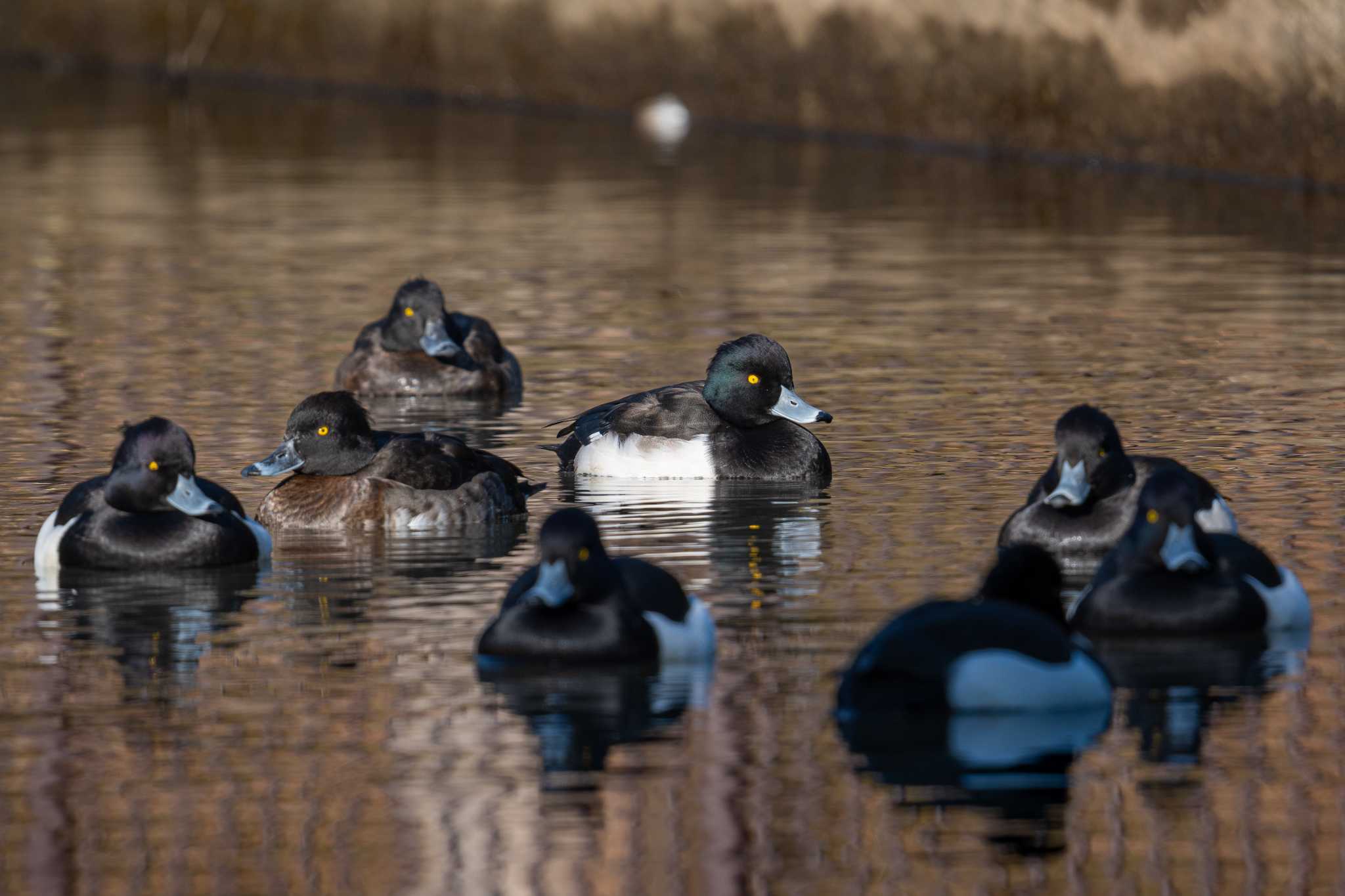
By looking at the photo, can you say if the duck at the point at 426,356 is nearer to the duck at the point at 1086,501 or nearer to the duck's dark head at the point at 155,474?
the duck's dark head at the point at 155,474

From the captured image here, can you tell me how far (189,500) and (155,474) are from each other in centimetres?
21

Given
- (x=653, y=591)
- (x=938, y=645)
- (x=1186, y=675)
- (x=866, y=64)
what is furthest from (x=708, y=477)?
(x=866, y=64)

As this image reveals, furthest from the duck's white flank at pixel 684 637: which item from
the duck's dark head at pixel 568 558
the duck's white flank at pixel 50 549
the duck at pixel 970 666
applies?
→ the duck's white flank at pixel 50 549

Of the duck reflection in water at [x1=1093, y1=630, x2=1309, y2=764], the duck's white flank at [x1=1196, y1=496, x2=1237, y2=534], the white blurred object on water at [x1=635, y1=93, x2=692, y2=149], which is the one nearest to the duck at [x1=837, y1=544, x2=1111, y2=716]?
the duck reflection in water at [x1=1093, y1=630, x2=1309, y2=764]

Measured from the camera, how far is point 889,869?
795cm

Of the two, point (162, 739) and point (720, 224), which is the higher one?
point (720, 224)

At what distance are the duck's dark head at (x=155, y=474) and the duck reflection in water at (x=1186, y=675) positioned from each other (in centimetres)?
432

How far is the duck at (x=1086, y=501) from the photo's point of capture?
12.4 metres

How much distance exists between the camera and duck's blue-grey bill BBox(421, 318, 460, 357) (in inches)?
739

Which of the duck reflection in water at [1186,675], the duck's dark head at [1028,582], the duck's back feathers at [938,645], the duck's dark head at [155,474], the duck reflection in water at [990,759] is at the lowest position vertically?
the duck reflection in water at [990,759]

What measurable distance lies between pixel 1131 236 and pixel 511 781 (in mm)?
19095

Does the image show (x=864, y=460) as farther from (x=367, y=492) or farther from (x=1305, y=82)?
(x=1305, y=82)

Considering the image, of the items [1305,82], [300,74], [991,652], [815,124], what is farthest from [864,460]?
[300,74]

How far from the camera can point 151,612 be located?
11.8m
